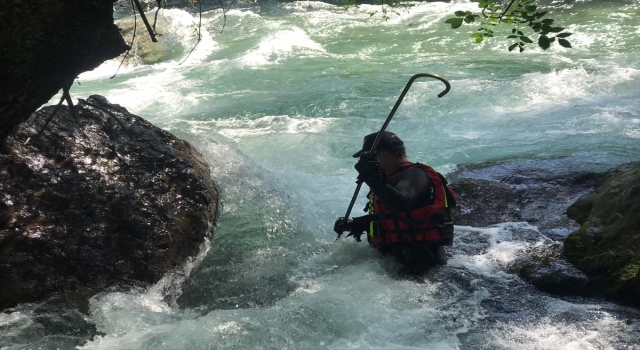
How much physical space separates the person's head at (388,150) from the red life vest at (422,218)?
77 millimetres

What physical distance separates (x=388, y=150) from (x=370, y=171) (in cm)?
54

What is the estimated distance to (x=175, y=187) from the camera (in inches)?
202

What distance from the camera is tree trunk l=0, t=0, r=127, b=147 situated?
1697mm

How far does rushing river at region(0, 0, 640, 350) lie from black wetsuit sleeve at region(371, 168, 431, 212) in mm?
647

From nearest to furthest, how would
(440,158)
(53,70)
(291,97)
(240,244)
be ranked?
(53,70)
(240,244)
(440,158)
(291,97)

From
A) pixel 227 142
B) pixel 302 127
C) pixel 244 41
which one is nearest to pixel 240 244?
pixel 227 142

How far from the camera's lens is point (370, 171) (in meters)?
3.89

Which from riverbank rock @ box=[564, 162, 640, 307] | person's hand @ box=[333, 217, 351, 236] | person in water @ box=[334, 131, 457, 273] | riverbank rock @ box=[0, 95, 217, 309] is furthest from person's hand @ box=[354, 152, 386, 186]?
riverbank rock @ box=[0, 95, 217, 309]

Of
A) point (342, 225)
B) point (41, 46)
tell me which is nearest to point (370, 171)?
point (342, 225)

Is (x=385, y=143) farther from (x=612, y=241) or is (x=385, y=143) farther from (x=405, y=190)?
(x=612, y=241)

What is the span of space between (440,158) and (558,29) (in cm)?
513

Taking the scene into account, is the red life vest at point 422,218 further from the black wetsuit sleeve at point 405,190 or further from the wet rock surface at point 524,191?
the wet rock surface at point 524,191

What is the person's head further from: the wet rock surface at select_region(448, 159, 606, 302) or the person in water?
the wet rock surface at select_region(448, 159, 606, 302)

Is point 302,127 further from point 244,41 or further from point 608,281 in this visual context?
point 244,41
